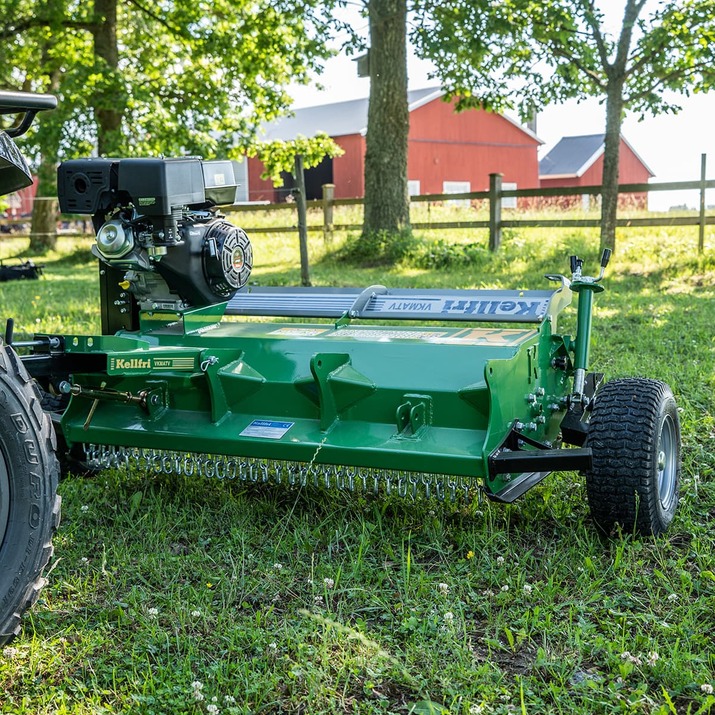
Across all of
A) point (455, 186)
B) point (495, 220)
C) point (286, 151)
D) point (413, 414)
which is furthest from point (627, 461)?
point (455, 186)

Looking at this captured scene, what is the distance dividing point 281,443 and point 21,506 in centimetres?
112

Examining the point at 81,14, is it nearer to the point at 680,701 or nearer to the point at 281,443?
the point at 281,443

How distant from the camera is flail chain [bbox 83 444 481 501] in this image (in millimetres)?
3295

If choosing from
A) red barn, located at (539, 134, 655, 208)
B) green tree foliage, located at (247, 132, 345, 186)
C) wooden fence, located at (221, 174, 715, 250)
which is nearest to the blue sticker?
wooden fence, located at (221, 174, 715, 250)

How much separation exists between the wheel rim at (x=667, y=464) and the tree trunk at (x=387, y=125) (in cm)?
924

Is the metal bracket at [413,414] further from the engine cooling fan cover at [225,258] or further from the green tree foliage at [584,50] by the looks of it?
the green tree foliage at [584,50]

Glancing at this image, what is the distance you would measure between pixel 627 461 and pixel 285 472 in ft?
4.57

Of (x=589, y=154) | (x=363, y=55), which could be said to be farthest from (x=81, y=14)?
(x=589, y=154)

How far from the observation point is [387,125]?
12.3 meters

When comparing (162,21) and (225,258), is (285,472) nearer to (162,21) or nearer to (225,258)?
(225,258)

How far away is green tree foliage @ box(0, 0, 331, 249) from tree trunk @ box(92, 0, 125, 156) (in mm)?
17

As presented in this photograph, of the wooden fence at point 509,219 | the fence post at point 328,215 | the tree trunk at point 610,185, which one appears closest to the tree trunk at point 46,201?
the wooden fence at point 509,219

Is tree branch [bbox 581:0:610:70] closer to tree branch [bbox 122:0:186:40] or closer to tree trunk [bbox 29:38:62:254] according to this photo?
tree branch [bbox 122:0:186:40]

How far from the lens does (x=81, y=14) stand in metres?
16.1
